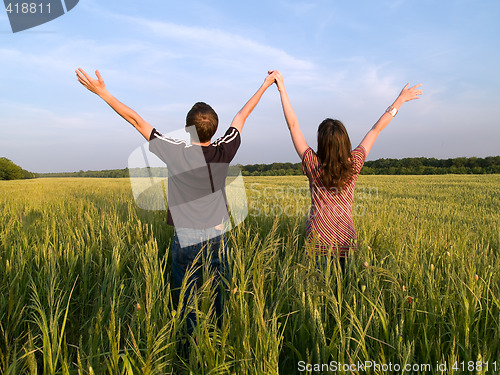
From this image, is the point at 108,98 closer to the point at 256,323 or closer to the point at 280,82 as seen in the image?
the point at 280,82

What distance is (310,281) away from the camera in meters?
1.70

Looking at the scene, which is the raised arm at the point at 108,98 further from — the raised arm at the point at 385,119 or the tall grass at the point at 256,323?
the raised arm at the point at 385,119

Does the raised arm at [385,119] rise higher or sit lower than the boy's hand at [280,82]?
lower

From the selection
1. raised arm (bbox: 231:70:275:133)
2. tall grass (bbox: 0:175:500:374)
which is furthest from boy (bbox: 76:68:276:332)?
tall grass (bbox: 0:175:500:374)

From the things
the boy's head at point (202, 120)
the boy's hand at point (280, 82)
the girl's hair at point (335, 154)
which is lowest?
the girl's hair at point (335, 154)

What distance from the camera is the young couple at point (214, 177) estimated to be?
7.28 feet

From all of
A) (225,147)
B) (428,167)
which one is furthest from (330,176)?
(428,167)

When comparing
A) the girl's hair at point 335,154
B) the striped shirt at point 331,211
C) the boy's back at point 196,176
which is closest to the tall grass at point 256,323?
the striped shirt at point 331,211

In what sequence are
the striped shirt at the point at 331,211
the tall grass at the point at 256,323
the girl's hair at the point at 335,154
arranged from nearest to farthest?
the tall grass at the point at 256,323, the girl's hair at the point at 335,154, the striped shirt at the point at 331,211

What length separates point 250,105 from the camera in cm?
262

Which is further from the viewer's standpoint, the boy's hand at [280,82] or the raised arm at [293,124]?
the boy's hand at [280,82]

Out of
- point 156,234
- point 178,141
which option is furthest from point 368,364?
point 156,234

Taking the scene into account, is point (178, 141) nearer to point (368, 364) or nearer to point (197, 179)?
point (197, 179)

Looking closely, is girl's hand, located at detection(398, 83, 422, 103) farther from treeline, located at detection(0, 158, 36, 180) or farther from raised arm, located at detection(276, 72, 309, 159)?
treeline, located at detection(0, 158, 36, 180)
